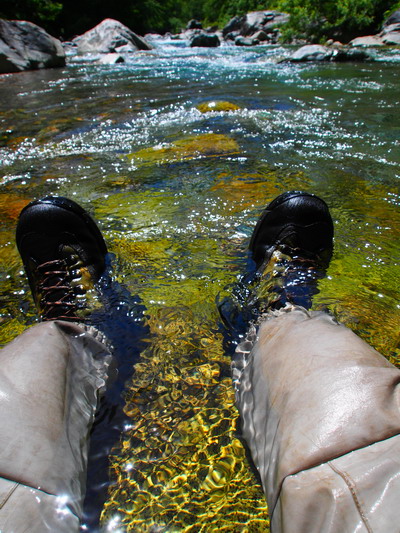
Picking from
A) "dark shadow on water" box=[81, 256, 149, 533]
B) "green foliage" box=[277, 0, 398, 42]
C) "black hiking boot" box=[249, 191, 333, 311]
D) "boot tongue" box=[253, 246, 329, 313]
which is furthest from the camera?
"green foliage" box=[277, 0, 398, 42]

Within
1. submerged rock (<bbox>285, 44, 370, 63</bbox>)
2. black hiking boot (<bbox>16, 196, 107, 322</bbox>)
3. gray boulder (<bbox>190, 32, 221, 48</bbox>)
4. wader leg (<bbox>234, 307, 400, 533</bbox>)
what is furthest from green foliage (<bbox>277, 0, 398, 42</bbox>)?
wader leg (<bbox>234, 307, 400, 533</bbox>)

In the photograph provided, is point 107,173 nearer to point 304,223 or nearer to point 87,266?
point 87,266

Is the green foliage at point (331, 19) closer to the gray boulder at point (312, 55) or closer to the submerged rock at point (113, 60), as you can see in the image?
the gray boulder at point (312, 55)

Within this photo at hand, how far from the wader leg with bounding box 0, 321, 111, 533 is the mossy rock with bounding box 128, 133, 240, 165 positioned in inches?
114

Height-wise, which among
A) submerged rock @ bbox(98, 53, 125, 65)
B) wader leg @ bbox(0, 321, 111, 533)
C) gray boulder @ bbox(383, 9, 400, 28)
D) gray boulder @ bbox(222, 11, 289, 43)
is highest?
gray boulder @ bbox(222, 11, 289, 43)

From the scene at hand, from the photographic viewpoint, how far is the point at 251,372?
4.40ft

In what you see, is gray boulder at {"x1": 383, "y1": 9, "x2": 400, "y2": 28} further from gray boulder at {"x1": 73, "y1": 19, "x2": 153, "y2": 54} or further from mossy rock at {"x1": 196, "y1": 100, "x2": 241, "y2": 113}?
mossy rock at {"x1": 196, "y1": 100, "x2": 241, "y2": 113}

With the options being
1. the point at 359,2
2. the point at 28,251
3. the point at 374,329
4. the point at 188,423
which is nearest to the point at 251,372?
the point at 188,423

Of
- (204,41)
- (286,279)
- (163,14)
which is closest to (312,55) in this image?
(286,279)

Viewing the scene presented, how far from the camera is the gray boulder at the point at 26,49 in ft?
36.6

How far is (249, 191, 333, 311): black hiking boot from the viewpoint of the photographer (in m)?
2.10

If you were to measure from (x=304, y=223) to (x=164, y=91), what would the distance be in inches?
245

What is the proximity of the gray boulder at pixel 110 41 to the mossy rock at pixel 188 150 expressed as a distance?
16.0 metres

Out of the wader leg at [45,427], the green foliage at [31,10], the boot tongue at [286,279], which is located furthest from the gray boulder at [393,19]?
the wader leg at [45,427]
